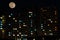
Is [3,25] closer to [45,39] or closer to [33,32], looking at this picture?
[33,32]

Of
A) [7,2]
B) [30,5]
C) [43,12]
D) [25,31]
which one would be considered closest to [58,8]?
[43,12]

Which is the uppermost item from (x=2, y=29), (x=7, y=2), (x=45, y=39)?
(x=7, y=2)

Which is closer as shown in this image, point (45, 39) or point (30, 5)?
point (45, 39)

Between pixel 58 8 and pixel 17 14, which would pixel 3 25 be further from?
pixel 58 8

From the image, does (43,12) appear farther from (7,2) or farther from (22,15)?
(7,2)

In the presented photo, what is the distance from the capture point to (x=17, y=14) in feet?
12.6

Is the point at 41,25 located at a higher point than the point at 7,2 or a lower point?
lower

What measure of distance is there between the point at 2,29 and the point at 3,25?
99mm

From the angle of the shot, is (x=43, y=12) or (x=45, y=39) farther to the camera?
(x=43, y=12)

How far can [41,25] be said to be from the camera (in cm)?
384

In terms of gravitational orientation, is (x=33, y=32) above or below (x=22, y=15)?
below

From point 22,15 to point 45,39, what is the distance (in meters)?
0.72

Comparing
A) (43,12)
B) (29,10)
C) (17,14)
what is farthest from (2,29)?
(43,12)

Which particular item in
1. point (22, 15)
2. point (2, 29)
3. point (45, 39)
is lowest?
point (45, 39)
